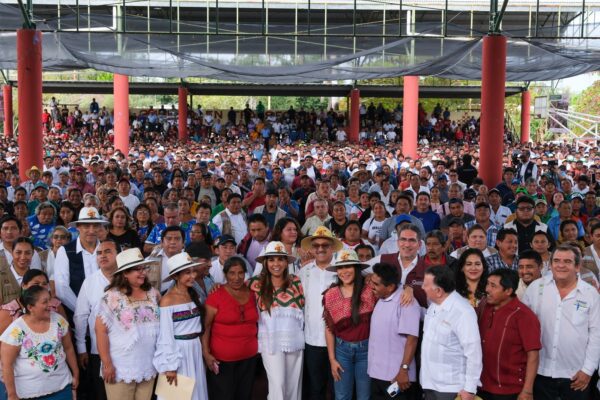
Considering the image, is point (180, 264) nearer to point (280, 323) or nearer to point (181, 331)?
point (181, 331)

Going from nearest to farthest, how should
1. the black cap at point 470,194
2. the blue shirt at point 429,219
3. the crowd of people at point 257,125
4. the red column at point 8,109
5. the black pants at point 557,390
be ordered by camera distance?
the black pants at point 557,390
the blue shirt at point 429,219
the black cap at point 470,194
the red column at point 8,109
the crowd of people at point 257,125

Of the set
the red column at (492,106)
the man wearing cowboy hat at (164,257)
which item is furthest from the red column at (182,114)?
the man wearing cowboy hat at (164,257)

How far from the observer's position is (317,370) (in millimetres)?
5469

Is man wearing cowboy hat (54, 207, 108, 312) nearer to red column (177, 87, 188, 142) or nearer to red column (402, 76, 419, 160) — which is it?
red column (402, 76, 419, 160)

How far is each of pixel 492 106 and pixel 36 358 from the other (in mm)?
10193

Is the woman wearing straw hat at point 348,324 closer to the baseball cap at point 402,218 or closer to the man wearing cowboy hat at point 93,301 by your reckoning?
the man wearing cowboy hat at point 93,301

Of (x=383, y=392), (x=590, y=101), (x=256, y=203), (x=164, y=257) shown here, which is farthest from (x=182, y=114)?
(x=590, y=101)

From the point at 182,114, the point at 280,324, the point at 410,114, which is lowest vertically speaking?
the point at 280,324

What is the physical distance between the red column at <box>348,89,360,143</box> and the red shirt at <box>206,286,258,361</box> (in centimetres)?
2611

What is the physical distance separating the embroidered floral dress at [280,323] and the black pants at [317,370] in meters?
0.12

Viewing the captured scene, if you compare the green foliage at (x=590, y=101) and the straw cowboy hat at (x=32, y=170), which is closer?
the straw cowboy hat at (x=32, y=170)

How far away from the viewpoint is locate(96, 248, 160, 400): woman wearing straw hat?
4.91 m

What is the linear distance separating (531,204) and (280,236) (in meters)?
3.14

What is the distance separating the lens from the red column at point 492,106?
514 inches
